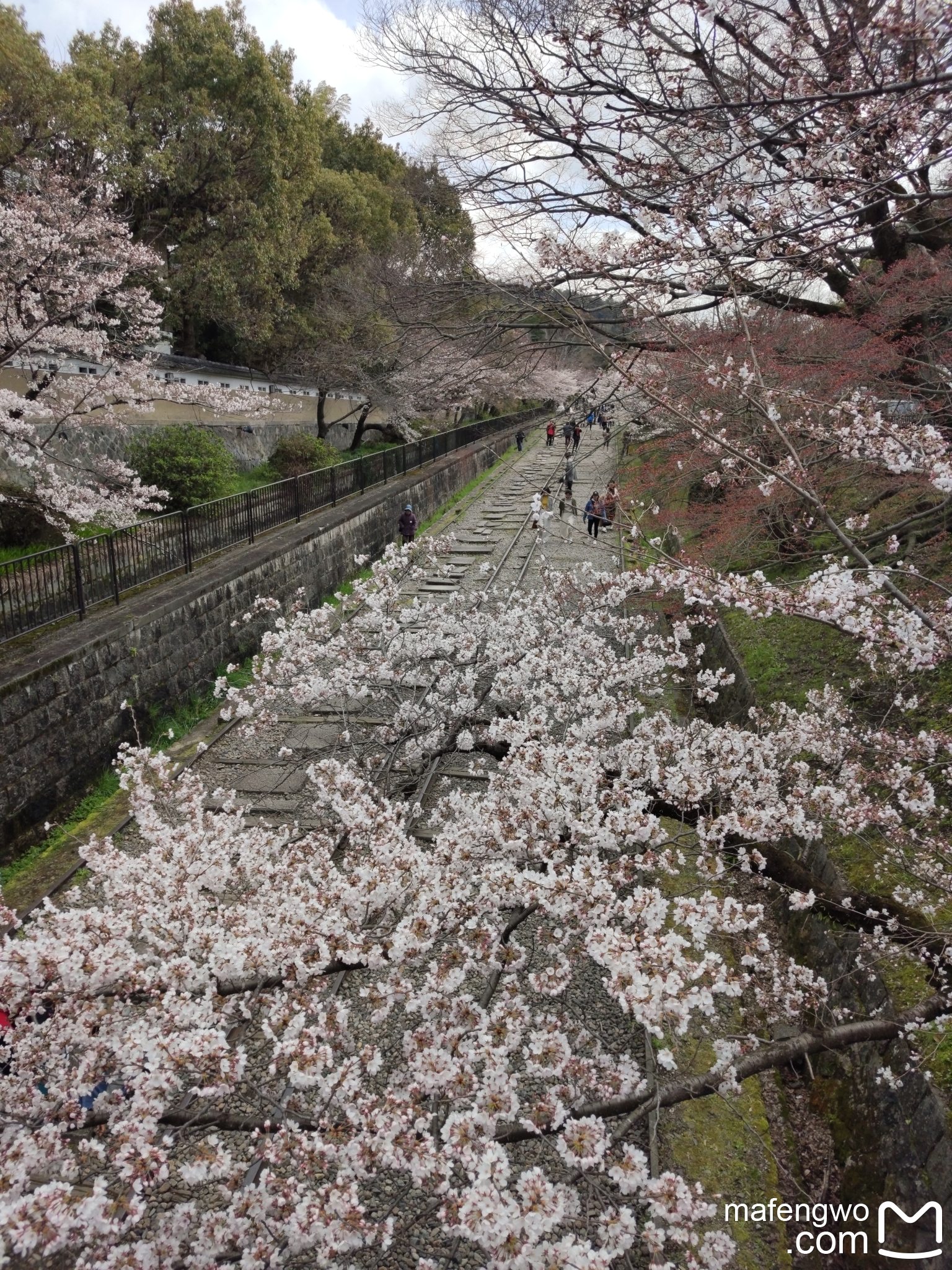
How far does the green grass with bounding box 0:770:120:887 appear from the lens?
22.7ft

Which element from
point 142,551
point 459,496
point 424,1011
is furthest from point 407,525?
point 424,1011

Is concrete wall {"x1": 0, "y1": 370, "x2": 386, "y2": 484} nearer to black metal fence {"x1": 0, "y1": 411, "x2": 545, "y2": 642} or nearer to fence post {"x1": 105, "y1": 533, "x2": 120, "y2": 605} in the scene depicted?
black metal fence {"x1": 0, "y1": 411, "x2": 545, "y2": 642}

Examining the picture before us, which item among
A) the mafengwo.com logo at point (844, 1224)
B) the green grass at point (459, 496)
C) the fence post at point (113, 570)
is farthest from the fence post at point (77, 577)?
the green grass at point (459, 496)

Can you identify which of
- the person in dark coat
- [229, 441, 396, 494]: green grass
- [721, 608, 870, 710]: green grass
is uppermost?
[229, 441, 396, 494]: green grass

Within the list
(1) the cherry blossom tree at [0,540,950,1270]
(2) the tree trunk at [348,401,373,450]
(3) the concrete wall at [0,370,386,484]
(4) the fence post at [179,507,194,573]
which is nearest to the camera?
(1) the cherry blossom tree at [0,540,950,1270]

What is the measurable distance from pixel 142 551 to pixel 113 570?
0.88 m

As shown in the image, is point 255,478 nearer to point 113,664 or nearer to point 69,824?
point 113,664

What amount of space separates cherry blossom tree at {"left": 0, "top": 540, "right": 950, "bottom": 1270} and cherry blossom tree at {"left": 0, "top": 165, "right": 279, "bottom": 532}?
8.05 meters

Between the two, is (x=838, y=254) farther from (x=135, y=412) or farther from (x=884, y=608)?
(x=135, y=412)

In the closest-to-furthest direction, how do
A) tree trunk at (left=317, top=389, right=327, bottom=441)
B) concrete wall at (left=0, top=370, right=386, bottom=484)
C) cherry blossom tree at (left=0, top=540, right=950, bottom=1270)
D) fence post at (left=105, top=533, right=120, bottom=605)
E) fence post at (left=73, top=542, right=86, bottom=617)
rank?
cherry blossom tree at (left=0, top=540, right=950, bottom=1270) < fence post at (left=73, top=542, right=86, bottom=617) < fence post at (left=105, top=533, right=120, bottom=605) < concrete wall at (left=0, top=370, right=386, bottom=484) < tree trunk at (left=317, top=389, right=327, bottom=441)

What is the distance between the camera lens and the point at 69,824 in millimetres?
7664

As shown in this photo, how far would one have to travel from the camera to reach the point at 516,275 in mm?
6930

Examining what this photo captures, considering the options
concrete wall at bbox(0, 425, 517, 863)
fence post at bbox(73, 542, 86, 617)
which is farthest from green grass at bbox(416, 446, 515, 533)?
fence post at bbox(73, 542, 86, 617)

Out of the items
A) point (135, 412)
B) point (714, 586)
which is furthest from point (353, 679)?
point (135, 412)
